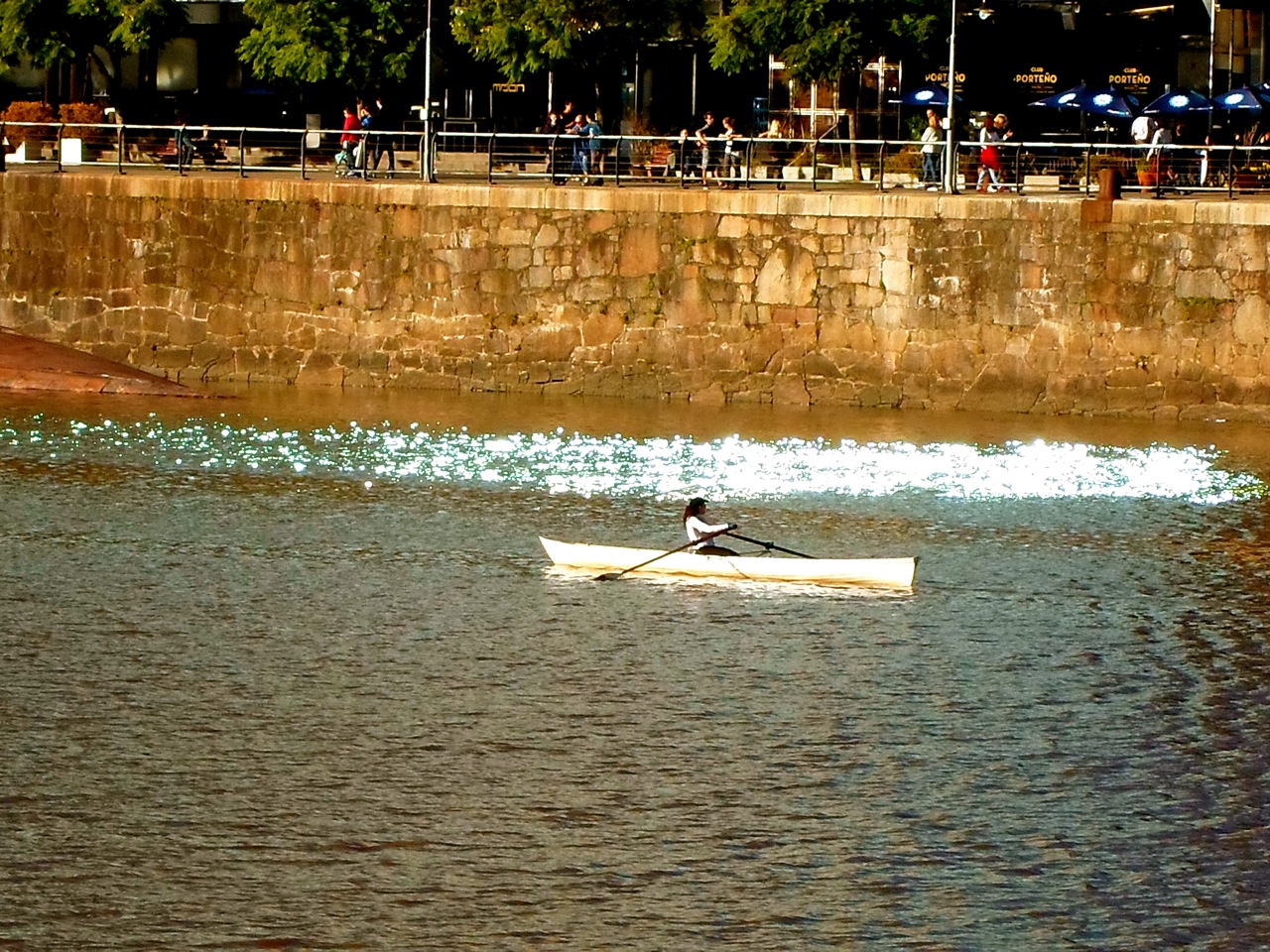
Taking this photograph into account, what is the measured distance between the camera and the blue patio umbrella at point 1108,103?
44094 millimetres

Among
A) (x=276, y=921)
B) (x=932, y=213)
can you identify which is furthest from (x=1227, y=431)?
(x=276, y=921)

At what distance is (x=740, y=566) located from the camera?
2427 cm

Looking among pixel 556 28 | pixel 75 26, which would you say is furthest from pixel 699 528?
pixel 75 26

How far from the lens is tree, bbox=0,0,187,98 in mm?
51750

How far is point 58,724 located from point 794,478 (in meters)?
13.6

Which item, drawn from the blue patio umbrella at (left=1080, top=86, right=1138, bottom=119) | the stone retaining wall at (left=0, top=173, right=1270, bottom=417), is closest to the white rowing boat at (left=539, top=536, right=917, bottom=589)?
the stone retaining wall at (left=0, top=173, right=1270, bottom=417)

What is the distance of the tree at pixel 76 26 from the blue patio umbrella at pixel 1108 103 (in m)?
19.8

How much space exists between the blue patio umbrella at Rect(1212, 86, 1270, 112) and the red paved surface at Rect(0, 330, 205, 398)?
18996 mm

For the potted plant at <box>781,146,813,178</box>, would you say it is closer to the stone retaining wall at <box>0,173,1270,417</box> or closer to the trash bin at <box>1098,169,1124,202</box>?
the stone retaining wall at <box>0,173,1270,417</box>

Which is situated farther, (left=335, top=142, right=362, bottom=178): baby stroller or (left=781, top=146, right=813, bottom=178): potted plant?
(left=335, top=142, right=362, bottom=178): baby stroller

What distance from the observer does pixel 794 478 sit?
3019cm

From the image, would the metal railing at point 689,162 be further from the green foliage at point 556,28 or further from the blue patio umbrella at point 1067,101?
the green foliage at point 556,28

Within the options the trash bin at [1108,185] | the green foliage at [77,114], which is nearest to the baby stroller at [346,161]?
the green foliage at [77,114]

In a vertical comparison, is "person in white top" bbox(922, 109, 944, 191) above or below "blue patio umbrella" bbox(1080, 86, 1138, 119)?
below
